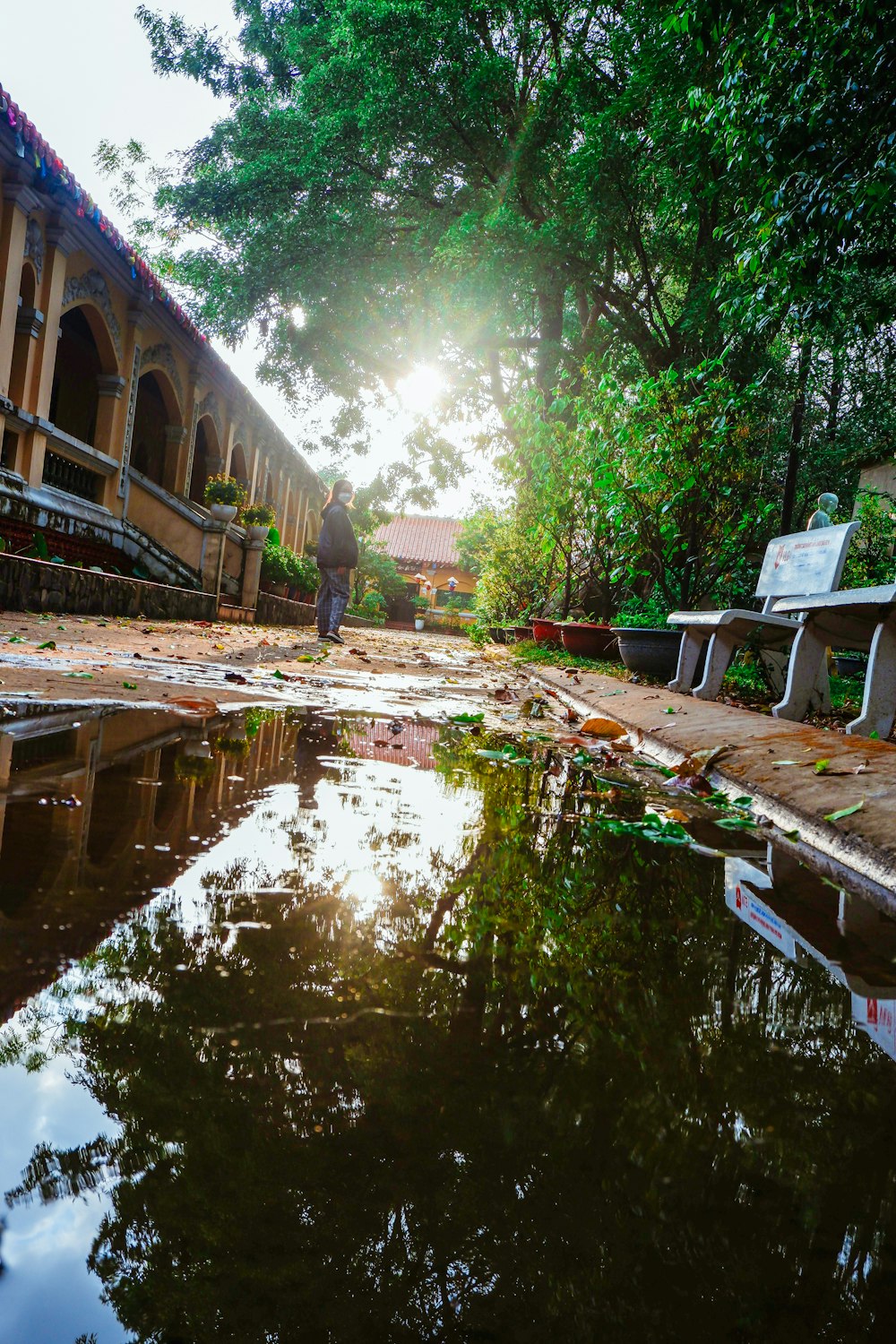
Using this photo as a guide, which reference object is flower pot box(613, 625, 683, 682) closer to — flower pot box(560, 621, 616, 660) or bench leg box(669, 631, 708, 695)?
bench leg box(669, 631, 708, 695)

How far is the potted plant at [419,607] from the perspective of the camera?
38625 millimetres

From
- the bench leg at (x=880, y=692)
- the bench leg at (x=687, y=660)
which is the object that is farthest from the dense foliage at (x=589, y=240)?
the bench leg at (x=880, y=692)

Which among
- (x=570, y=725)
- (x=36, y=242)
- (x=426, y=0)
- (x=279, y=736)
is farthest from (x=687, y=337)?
(x=279, y=736)

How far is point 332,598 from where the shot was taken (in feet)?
39.9

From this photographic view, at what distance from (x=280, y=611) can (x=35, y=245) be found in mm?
8535

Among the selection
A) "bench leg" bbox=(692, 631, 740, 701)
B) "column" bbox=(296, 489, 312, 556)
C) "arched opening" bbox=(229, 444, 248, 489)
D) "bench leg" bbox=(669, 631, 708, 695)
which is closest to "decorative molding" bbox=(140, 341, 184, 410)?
"arched opening" bbox=(229, 444, 248, 489)

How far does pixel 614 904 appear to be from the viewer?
69.4 inches

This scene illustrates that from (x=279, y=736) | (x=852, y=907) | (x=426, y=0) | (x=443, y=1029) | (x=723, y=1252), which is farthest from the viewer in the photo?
(x=426, y=0)

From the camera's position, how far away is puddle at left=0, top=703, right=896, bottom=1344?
68 centimetres

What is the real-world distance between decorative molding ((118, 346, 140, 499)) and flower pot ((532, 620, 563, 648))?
6.90m

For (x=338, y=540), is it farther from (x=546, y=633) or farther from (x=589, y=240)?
(x=589, y=240)

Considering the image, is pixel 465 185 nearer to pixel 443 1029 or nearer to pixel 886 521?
pixel 886 521

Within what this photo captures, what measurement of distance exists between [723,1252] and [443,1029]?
1.40ft

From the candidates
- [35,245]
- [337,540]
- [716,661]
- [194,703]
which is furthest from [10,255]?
[716,661]
